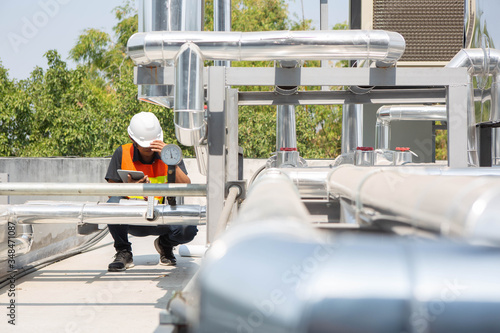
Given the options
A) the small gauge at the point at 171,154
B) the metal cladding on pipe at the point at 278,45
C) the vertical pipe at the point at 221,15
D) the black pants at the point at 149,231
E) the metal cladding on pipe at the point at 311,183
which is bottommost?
the black pants at the point at 149,231

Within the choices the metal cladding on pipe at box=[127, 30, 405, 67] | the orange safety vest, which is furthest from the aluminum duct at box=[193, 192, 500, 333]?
the orange safety vest

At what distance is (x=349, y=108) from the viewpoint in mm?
6703

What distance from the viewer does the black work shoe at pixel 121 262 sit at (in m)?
4.14

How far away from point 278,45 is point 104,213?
1.58 m

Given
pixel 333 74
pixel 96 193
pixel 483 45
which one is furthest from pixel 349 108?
pixel 96 193

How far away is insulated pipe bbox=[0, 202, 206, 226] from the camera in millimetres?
3496

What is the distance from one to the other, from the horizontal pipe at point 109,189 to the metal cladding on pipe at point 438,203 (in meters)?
1.89

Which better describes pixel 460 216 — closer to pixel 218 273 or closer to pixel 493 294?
pixel 493 294

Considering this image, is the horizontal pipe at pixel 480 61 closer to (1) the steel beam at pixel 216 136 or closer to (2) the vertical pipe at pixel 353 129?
(1) the steel beam at pixel 216 136

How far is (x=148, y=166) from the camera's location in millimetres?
4281

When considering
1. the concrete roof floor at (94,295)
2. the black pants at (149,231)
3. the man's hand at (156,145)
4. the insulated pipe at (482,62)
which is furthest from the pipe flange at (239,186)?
the insulated pipe at (482,62)

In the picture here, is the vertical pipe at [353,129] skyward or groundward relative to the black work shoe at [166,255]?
skyward

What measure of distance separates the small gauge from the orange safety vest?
118cm

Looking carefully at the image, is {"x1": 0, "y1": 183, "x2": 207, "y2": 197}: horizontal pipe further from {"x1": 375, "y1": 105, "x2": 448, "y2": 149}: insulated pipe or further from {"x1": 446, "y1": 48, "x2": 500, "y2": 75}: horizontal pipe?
{"x1": 375, "y1": 105, "x2": 448, "y2": 149}: insulated pipe
